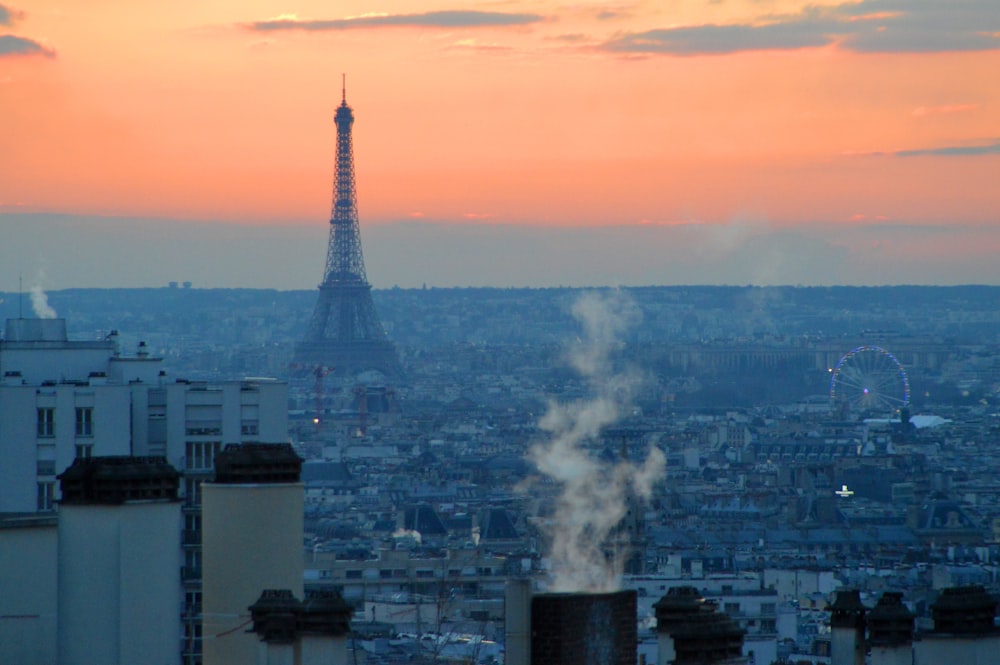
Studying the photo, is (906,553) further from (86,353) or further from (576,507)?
(576,507)

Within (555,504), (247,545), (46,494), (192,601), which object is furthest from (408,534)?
(247,545)

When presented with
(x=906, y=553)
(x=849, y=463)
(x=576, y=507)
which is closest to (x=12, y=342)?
(x=576, y=507)

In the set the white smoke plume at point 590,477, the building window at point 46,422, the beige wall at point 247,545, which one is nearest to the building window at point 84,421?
the building window at point 46,422

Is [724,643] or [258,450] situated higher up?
[258,450]

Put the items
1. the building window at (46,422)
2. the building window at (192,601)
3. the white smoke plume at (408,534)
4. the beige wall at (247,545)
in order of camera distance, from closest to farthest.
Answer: the beige wall at (247,545), the building window at (192,601), the building window at (46,422), the white smoke plume at (408,534)

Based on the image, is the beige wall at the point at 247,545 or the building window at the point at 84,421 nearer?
the beige wall at the point at 247,545

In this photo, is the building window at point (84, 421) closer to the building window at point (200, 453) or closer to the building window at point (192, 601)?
the building window at point (200, 453)

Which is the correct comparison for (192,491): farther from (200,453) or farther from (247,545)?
(247,545)

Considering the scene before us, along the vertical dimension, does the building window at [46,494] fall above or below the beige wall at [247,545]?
above
